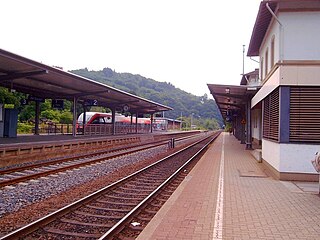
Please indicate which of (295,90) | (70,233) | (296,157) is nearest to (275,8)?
(295,90)

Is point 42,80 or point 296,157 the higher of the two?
point 42,80

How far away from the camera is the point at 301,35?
12562mm

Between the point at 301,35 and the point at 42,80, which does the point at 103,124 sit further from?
the point at 301,35

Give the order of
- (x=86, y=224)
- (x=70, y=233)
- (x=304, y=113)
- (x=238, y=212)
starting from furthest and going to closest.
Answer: (x=304, y=113)
(x=238, y=212)
(x=86, y=224)
(x=70, y=233)

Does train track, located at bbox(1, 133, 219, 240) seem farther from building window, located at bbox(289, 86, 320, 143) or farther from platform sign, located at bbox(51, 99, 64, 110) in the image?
platform sign, located at bbox(51, 99, 64, 110)

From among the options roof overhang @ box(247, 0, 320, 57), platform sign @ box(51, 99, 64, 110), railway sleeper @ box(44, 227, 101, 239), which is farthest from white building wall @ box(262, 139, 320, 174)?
platform sign @ box(51, 99, 64, 110)

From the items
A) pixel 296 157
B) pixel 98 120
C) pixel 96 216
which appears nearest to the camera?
pixel 96 216

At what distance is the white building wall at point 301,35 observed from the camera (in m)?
12.4

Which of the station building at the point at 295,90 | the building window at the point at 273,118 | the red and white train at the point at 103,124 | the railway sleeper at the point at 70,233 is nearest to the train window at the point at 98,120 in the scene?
the red and white train at the point at 103,124

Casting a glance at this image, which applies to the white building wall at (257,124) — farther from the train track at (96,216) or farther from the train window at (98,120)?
the train window at (98,120)

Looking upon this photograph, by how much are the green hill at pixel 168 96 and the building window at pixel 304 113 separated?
430 feet

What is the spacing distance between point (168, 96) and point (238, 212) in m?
150

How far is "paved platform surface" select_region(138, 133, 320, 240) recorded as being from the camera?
5.85m

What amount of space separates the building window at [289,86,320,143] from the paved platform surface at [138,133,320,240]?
1572mm
